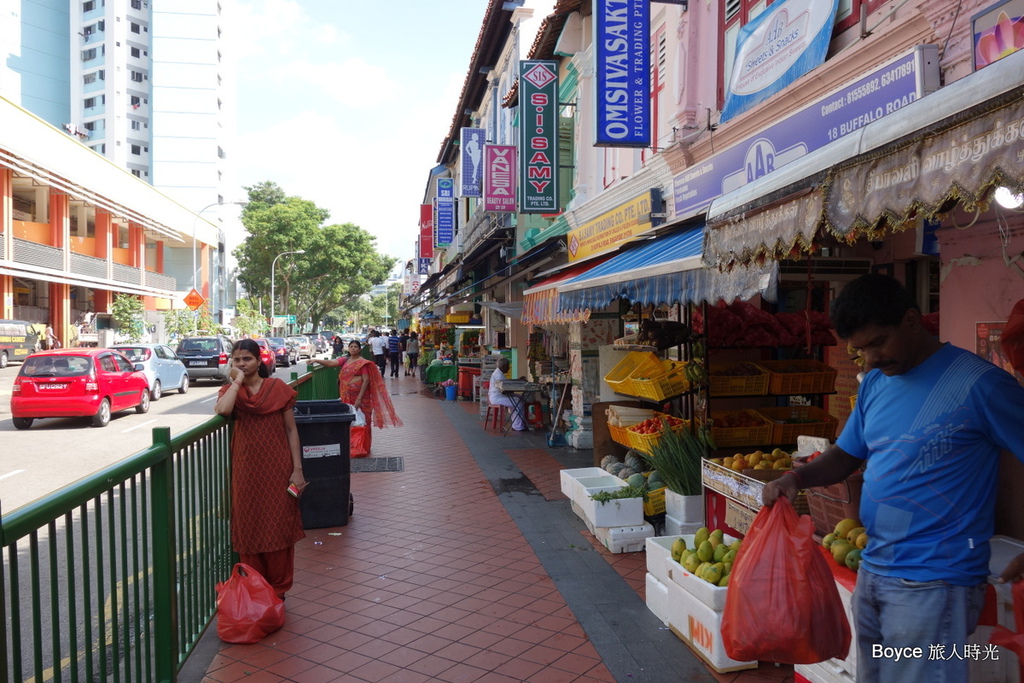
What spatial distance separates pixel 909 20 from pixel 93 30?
→ 74078 mm

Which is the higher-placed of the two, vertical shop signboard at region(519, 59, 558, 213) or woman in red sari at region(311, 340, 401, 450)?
vertical shop signboard at region(519, 59, 558, 213)

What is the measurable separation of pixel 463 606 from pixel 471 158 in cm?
1678

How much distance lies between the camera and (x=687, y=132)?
870 centimetres

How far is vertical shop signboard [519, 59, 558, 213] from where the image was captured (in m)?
12.8

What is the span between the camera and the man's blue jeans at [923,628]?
215cm

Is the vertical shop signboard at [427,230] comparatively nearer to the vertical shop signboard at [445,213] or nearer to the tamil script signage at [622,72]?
the vertical shop signboard at [445,213]

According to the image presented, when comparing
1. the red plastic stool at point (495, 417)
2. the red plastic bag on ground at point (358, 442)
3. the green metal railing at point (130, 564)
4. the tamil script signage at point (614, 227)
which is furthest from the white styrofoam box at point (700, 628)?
the red plastic stool at point (495, 417)

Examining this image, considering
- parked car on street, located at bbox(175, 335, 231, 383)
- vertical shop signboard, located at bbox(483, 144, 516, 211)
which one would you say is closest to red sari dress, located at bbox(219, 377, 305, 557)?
vertical shop signboard, located at bbox(483, 144, 516, 211)

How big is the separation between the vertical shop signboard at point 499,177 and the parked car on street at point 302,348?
1278 inches

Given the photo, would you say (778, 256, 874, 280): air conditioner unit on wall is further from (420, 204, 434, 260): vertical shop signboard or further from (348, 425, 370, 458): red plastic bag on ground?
(420, 204, 434, 260): vertical shop signboard

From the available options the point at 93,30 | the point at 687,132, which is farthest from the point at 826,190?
the point at 93,30

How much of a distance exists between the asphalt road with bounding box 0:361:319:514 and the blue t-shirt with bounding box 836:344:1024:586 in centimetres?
632

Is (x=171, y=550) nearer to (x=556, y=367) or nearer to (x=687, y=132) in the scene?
(x=687, y=132)

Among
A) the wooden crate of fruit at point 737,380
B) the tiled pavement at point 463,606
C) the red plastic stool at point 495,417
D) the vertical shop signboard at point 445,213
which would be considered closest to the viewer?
the tiled pavement at point 463,606
